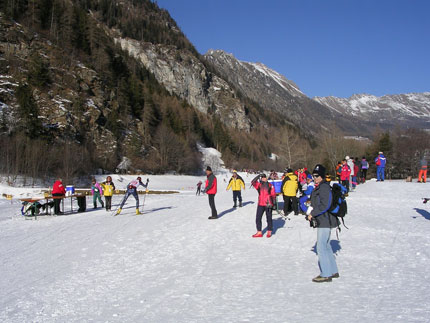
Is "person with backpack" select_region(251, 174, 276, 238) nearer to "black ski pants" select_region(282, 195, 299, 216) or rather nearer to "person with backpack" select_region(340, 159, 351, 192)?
"black ski pants" select_region(282, 195, 299, 216)

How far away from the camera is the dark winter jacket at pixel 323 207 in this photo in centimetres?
628

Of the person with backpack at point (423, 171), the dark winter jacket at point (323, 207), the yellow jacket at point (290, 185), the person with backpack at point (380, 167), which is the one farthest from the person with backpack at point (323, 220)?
the person with backpack at point (380, 167)

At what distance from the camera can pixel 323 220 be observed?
20.9 ft

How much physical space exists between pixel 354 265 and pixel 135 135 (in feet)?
213

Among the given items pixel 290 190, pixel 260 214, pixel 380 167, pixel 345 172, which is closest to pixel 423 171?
pixel 380 167

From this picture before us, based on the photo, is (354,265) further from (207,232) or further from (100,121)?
(100,121)

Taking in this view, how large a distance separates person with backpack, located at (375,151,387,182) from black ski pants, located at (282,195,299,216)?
1206 cm

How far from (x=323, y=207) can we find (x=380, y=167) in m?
21.2

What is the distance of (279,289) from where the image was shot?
616 centimetres

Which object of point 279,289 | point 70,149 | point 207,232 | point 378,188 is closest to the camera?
point 279,289

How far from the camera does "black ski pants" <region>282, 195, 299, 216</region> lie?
45.7 feet

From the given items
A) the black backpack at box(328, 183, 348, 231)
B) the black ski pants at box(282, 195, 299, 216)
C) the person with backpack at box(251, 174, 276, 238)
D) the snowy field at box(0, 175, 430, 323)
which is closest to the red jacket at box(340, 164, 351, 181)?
the snowy field at box(0, 175, 430, 323)

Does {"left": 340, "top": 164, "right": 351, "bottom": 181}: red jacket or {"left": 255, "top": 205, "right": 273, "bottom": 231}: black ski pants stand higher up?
{"left": 340, "top": 164, "right": 351, "bottom": 181}: red jacket

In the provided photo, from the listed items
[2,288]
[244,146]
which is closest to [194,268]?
[2,288]
